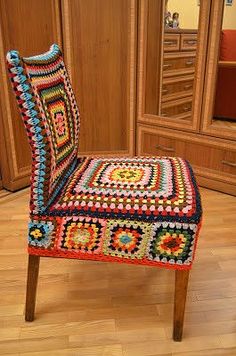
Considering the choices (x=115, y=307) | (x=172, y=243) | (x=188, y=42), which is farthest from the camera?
(x=188, y=42)

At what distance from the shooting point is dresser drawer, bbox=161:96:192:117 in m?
2.12

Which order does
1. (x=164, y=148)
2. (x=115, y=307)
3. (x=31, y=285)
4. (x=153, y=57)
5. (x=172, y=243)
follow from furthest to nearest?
(x=164, y=148)
(x=153, y=57)
(x=115, y=307)
(x=31, y=285)
(x=172, y=243)

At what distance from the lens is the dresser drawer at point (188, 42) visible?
1971 mm

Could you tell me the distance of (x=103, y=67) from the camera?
236 centimetres

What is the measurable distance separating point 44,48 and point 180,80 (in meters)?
0.85

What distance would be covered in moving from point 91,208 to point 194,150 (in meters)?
1.33

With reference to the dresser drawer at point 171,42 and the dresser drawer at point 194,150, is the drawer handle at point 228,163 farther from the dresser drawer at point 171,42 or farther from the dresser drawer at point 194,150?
the dresser drawer at point 171,42

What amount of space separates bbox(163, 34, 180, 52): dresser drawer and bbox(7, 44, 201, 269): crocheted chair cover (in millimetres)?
1095

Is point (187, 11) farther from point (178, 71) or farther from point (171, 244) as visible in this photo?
point (171, 244)

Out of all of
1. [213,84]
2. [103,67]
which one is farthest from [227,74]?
[103,67]

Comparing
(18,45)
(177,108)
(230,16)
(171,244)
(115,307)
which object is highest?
(230,16)

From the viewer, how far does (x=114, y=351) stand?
1127 millimetres

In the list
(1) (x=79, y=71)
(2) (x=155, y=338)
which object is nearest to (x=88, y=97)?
(1) (x=79, y=71)

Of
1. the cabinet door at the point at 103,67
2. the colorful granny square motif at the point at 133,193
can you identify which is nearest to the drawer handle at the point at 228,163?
the cabinet door at the point at 103,67
